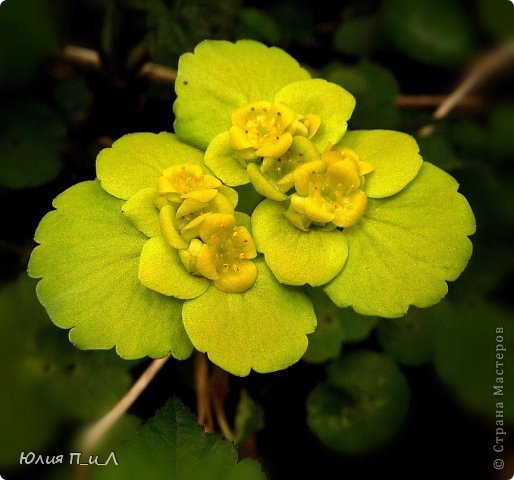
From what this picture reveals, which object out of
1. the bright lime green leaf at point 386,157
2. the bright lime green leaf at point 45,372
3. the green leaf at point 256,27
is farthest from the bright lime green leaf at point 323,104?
the bright lime green leaf at point 45,372

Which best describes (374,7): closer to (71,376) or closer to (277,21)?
(277,21)

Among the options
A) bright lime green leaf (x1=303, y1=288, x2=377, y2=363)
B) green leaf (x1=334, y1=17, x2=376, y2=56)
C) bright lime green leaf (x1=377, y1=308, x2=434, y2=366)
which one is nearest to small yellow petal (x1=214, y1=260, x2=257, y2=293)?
bright lime green leaf (x1=303, y1=288, x2=377, y2=363)

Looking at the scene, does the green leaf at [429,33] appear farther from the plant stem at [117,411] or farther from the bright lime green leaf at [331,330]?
the plant stem at [117,411]

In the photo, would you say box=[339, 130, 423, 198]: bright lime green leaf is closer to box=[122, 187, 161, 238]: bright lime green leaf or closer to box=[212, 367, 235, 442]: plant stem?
box=[122, 187, 161, 238]: bright lime green leaf

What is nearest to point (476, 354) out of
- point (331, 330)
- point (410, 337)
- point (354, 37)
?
point (410, 337)

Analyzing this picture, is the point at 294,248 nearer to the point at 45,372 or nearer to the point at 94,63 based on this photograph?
the point at 45,372

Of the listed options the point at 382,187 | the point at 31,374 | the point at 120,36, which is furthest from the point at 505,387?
the point at 120,36
